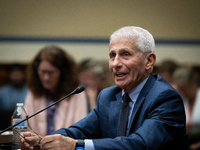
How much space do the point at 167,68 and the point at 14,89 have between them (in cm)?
204

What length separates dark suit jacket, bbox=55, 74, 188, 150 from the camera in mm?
1270

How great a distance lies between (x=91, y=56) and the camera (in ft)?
13.2

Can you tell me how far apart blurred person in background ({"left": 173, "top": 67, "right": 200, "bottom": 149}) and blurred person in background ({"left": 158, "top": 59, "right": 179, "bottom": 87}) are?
7cm

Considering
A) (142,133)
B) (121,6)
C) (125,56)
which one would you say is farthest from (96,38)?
(142,133)

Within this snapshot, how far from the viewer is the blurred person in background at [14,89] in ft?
11.3

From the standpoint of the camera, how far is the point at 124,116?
155cm

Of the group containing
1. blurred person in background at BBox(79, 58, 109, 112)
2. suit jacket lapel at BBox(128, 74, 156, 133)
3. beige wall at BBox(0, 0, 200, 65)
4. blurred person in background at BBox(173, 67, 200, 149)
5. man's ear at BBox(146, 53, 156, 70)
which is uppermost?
beige wall at BBox(0, 0, 200, 65)

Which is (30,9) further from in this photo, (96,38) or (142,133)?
(142,133)

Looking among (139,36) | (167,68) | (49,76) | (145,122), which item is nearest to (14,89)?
(49,76)

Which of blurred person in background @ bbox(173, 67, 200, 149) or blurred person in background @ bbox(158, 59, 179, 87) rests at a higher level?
blurred person in background @ bbox(158, 59, 179, 87)

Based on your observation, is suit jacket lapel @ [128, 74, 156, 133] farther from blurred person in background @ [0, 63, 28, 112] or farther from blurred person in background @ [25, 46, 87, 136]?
blurred person in background @ [0, 63, 28, 112]

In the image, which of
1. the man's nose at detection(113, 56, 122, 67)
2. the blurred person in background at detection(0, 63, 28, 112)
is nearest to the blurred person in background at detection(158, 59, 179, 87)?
the blurred person in background at detection(0, 63, 28, 112)

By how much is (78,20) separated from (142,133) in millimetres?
3064

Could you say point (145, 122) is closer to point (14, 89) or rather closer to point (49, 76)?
point (49, 76)
